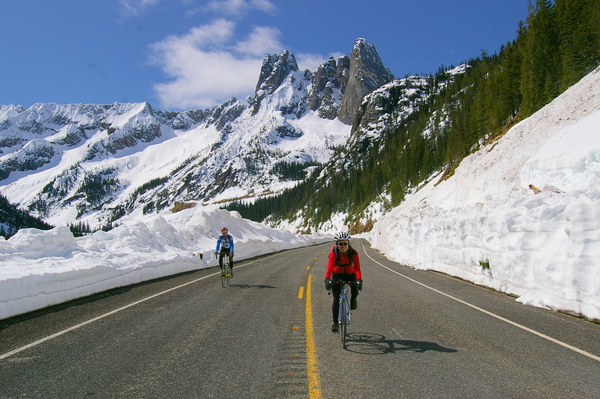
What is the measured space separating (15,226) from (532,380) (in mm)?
185418

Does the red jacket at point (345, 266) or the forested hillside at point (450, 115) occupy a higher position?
the forested hillside at point (450, 115)

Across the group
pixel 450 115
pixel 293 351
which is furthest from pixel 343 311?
pixel 450 115

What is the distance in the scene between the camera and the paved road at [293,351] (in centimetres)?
418

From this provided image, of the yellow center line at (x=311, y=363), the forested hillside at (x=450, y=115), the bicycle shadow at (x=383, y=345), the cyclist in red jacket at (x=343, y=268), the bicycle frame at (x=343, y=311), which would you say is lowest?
the bicycle shadow at (x=383, y=345)

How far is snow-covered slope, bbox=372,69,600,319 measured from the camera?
805cm

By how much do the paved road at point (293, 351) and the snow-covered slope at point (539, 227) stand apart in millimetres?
1102

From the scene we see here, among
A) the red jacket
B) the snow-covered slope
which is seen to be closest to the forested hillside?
the snow-covered slope

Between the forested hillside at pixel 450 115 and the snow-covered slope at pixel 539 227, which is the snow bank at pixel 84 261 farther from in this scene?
the forested hillside at pixel 450 115

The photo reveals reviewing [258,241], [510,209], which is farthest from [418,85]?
[510,209]

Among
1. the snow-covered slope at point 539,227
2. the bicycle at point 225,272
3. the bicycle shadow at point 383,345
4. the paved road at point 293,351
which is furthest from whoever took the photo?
the bicycle at point 225,272

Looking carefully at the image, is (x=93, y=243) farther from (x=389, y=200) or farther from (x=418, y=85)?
(x=418, y=85)

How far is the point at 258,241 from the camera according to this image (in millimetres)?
32562

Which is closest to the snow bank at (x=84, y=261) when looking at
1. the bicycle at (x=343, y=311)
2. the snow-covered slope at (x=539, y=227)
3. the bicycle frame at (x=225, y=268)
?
the bicycle frame at (x=225, y=268)

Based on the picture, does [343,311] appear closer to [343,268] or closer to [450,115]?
[343,268]
